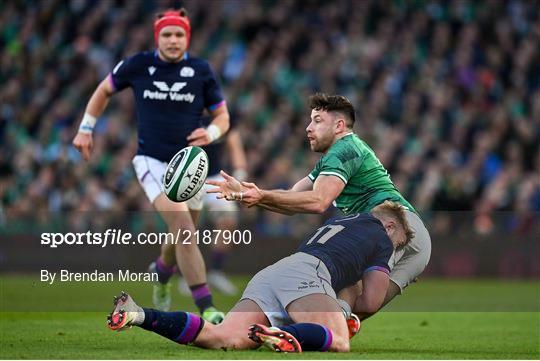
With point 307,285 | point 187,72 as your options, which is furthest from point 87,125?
point 307,285

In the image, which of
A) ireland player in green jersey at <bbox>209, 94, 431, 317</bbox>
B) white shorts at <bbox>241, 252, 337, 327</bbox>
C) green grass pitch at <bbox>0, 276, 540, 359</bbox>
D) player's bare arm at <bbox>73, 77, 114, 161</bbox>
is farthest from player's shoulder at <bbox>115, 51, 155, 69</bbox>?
white shorts at <bbox>241, 252, 337, 327</bbox>

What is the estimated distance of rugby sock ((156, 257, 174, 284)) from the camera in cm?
1064

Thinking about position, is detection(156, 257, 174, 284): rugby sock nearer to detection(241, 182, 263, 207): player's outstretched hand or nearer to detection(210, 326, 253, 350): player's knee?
detection(210, 326, 253, 350): player's knee

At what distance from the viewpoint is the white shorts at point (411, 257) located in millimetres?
8820

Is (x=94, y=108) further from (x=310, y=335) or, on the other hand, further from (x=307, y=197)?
(x=310, y=335)

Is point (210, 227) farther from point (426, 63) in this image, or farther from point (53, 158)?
point (426, 63)

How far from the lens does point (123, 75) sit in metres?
10.6

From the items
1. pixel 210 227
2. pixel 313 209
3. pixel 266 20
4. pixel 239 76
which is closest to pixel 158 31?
pixel 313 209

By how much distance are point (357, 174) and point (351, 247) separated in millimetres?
663

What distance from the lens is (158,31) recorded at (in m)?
10.6

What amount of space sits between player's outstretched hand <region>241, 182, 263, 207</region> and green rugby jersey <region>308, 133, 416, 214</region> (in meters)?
0.74

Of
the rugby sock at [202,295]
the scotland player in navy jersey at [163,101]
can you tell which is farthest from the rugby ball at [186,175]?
the scotland player in navy jersey at [163,101]

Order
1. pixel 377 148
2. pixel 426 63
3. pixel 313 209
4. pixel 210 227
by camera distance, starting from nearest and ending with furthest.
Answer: pixel 313 209, pixel 210 227, pixel 377 148, pixel 426 63

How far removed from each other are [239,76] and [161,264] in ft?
35.4
